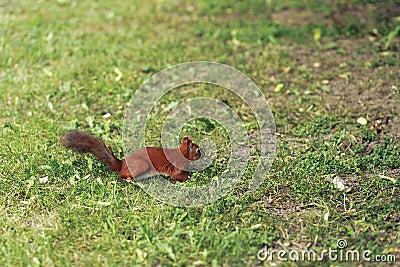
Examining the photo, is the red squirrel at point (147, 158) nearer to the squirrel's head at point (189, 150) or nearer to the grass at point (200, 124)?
the squirrel's head at point (189, 150)

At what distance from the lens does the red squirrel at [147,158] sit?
3984 mm

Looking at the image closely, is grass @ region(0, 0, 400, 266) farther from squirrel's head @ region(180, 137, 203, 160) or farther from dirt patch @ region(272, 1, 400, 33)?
squirrel's head @ region(180, 137, 203, 160)

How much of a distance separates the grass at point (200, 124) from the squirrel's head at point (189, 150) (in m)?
0.15

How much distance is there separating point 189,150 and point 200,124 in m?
0.88

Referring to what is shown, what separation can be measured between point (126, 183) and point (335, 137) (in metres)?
1.74

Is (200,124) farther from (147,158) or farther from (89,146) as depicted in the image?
(89,146)

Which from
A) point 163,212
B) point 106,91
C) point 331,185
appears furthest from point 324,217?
point 106,91

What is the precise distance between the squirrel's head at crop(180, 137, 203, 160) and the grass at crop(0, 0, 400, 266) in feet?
0.49

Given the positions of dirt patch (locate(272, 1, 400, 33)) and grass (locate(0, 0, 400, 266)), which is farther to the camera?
dirt patch (locate(272, 1, 400, 33))

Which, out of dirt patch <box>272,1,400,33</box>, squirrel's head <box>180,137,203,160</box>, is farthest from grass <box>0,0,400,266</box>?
squirrel's head <box>180,137,203,160</box>

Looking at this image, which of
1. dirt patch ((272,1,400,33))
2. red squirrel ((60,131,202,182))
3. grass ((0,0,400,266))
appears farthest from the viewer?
dirt patch ((272,1,400,33))

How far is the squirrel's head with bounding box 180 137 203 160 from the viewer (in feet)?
13.1

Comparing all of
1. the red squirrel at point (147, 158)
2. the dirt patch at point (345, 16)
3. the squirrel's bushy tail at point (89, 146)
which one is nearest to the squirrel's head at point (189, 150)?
the red squirrel at point (147, 158)

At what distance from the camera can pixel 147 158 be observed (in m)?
4.00
